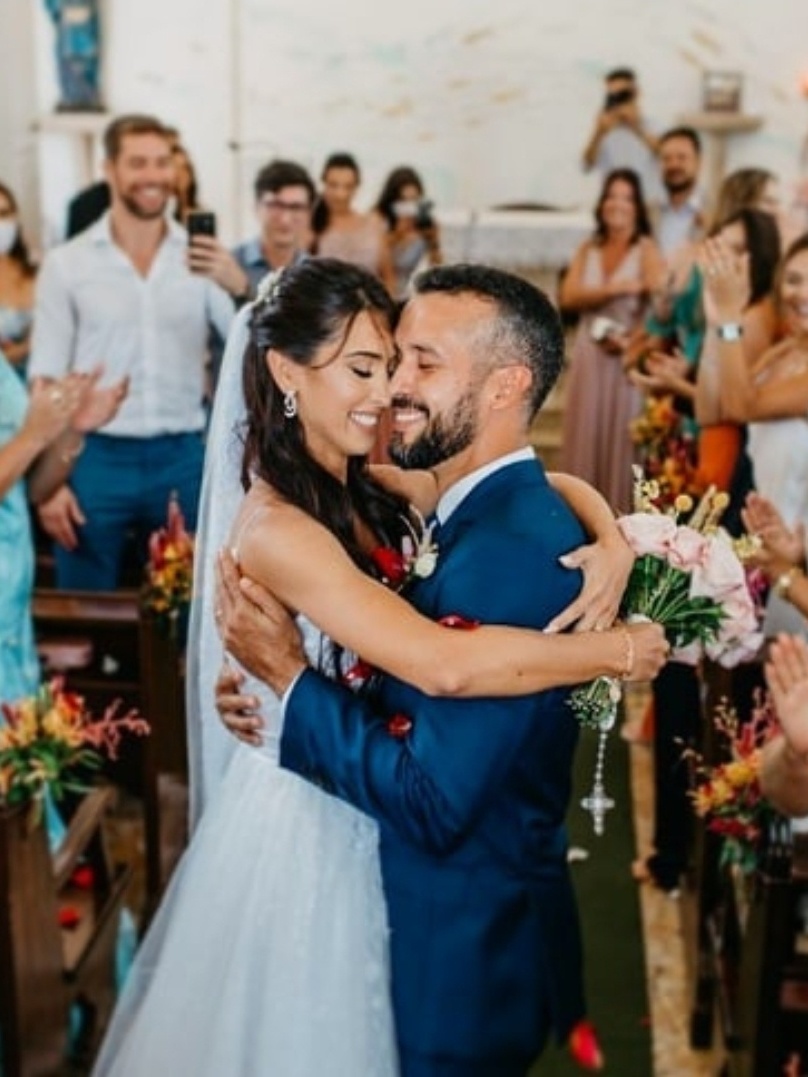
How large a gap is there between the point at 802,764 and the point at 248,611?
3.21 ft

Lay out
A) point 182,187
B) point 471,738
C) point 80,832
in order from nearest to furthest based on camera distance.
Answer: point 471,738
point 80,832
point 182,187

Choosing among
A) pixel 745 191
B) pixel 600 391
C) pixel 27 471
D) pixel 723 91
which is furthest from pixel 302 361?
pixel 723 91

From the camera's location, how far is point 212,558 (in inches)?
96.6

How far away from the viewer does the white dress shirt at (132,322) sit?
180 inches

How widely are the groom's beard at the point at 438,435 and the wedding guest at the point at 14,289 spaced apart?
388 centimetres

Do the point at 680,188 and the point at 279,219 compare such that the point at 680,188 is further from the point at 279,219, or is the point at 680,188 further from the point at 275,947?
the point at 275,947

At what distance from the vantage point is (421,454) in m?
2.08

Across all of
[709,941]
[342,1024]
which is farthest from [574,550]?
[709,941]

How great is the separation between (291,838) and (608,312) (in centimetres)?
424

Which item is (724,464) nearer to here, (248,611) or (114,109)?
(248,611)

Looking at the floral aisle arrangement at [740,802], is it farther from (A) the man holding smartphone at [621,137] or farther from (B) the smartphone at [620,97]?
(B) the smartphone at [620,97]

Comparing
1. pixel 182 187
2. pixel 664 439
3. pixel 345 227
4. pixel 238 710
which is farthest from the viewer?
pixel 345 227

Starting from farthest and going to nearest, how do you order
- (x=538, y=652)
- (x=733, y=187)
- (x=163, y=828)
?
(x=733, y=187) < (x=163, y=828) < (x=538, y=652)

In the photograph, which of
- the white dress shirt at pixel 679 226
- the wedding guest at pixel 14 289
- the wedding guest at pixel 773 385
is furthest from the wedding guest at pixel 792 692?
the white dress shirt at pixel 679 226
